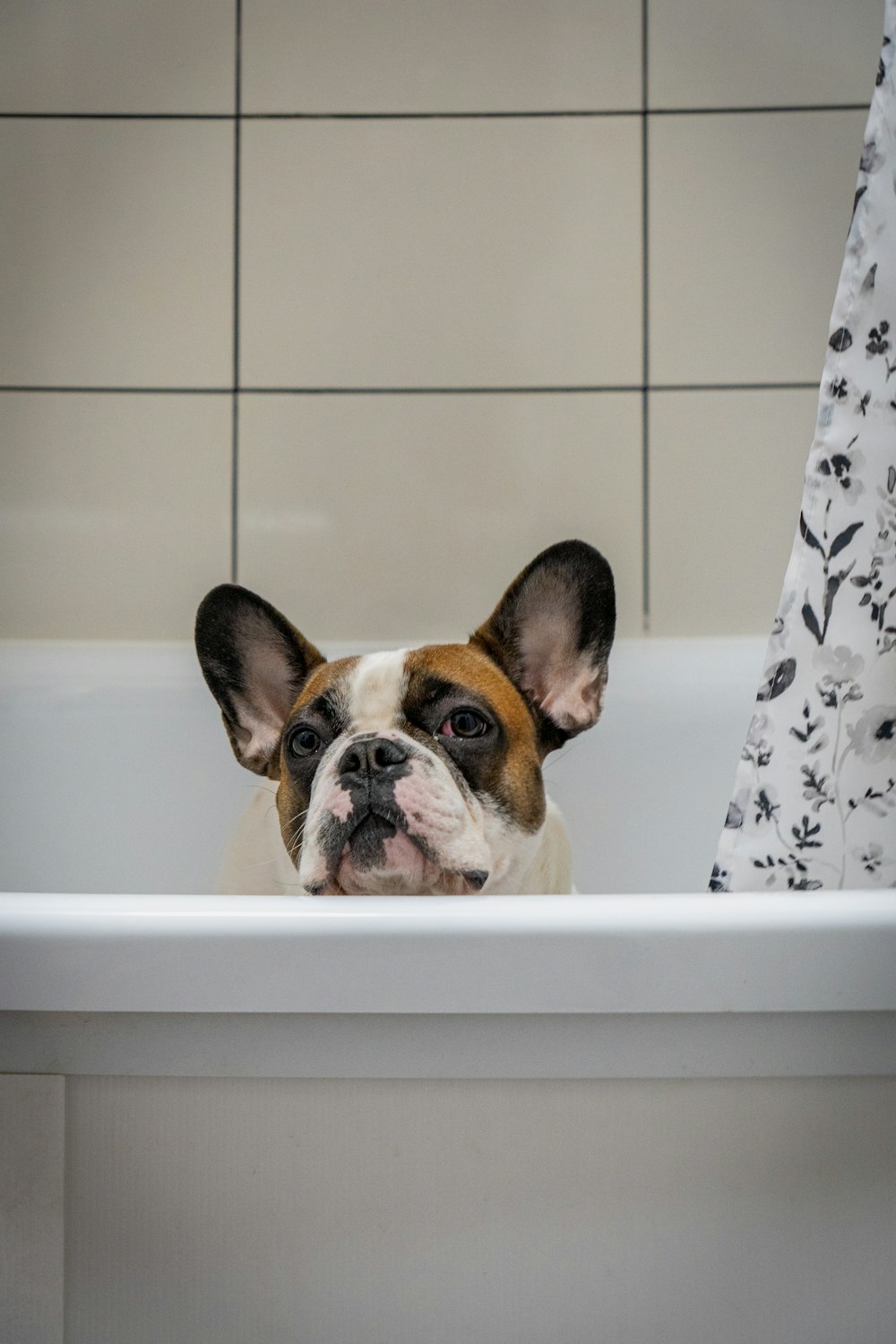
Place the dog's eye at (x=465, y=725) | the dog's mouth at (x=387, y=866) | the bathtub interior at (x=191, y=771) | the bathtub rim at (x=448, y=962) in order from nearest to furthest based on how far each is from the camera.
Answer: the bathtub rim at (x=448, y=962)
the dog's mouth at (x=387, y=866)
the dog's eye at (x=465, y=725)
the bathtub interior at (x=191, y=771)

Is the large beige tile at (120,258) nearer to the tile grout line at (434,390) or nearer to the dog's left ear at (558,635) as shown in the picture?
the tile grout line at (434,390)

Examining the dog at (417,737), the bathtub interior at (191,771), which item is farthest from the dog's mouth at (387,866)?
the bathtub interior at (191,771)

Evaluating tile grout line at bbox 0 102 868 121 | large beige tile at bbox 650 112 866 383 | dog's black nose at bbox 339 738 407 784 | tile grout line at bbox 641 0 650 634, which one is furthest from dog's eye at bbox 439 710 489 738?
tile grout line at bbox 0 102 868 121

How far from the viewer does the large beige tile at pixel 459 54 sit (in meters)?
2.23

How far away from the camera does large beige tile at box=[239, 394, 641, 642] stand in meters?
2.25

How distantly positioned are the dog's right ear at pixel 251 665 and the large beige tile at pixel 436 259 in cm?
115

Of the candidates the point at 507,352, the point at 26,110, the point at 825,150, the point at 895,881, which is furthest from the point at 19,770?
the point at 825,150

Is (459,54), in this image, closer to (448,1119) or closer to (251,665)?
(251,665)

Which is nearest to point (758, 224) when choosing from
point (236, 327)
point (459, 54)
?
point (459, 54)

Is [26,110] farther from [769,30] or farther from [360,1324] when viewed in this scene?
[360,1324]

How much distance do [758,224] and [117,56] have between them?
1.41 meters

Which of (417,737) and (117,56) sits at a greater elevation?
(117,56)

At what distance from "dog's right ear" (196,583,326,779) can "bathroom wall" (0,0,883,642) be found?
3.23ft

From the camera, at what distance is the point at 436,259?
88.7 inches
